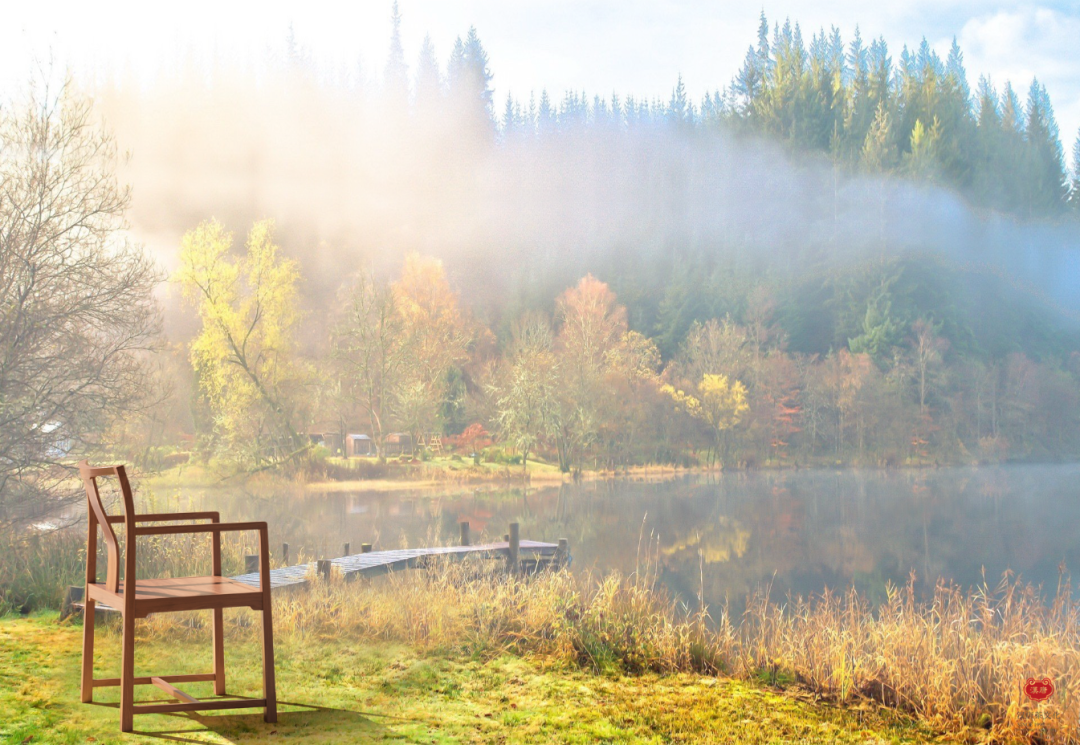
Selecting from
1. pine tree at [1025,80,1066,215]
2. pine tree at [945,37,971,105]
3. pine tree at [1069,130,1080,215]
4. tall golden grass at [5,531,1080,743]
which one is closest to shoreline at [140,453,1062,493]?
tall golden grass at [5,531,1080,743]

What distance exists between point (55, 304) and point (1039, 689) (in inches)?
338

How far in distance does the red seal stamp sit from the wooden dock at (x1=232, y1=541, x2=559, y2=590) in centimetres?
525

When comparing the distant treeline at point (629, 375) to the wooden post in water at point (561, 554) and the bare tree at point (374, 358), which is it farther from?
the wooden post in water at point (561, 554)

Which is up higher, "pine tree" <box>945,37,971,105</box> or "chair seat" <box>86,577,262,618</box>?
"pine tree" <box>945,37,971,105</box>

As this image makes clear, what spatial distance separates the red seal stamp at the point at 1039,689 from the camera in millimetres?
4255

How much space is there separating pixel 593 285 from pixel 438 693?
38.1 m

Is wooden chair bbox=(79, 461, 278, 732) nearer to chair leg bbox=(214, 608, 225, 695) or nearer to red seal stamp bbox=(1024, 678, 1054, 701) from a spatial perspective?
chair leg bbox=(214, 608, 225, 695)

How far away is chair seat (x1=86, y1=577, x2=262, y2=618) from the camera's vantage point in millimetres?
2916

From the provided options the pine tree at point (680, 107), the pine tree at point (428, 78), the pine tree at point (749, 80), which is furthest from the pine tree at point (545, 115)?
the pine tree at point (749, 80)

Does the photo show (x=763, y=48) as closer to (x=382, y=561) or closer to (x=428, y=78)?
(x=428, y=78)

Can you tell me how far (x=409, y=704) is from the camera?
13.4ft

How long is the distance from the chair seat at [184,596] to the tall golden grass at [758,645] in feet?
8.16

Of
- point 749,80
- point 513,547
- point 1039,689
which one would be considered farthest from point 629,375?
point 749,80

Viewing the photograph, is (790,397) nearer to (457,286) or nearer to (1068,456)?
(1068,456)
